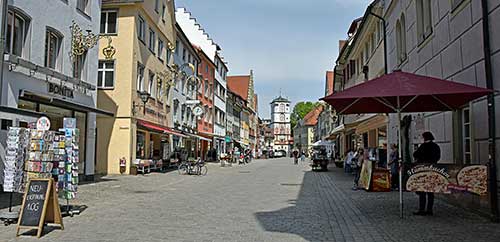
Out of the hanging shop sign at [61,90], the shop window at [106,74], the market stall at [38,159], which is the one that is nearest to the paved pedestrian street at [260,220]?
the market stall at [38,159]

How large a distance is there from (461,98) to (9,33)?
12.4 m

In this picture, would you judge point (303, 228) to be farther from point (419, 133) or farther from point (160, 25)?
point (160, 25)

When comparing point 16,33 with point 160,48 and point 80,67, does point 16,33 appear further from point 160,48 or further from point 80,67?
point 160,48

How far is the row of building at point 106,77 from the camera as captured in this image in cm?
1476

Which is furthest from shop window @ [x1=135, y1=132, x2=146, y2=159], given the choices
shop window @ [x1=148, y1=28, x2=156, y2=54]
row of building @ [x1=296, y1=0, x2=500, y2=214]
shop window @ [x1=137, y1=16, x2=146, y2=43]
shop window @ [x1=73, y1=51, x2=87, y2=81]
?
row of building @ [x1=296, y1=0, x2=500, y2=214]

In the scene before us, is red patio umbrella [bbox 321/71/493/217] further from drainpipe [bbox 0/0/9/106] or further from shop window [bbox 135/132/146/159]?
shop window [bbox 135/132/146/159]

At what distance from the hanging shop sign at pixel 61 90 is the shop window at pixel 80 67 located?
1142 mm

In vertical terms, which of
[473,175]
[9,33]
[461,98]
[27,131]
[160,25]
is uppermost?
[160,25]

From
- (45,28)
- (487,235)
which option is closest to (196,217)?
(487,235)

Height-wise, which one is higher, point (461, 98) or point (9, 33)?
point (9, 33)

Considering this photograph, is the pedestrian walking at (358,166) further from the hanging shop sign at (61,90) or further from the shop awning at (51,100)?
the hanging shop sign at (61,90)

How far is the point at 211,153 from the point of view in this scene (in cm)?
5134

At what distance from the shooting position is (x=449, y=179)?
9.57 metres

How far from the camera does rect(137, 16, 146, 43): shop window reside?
26969 millimetres
